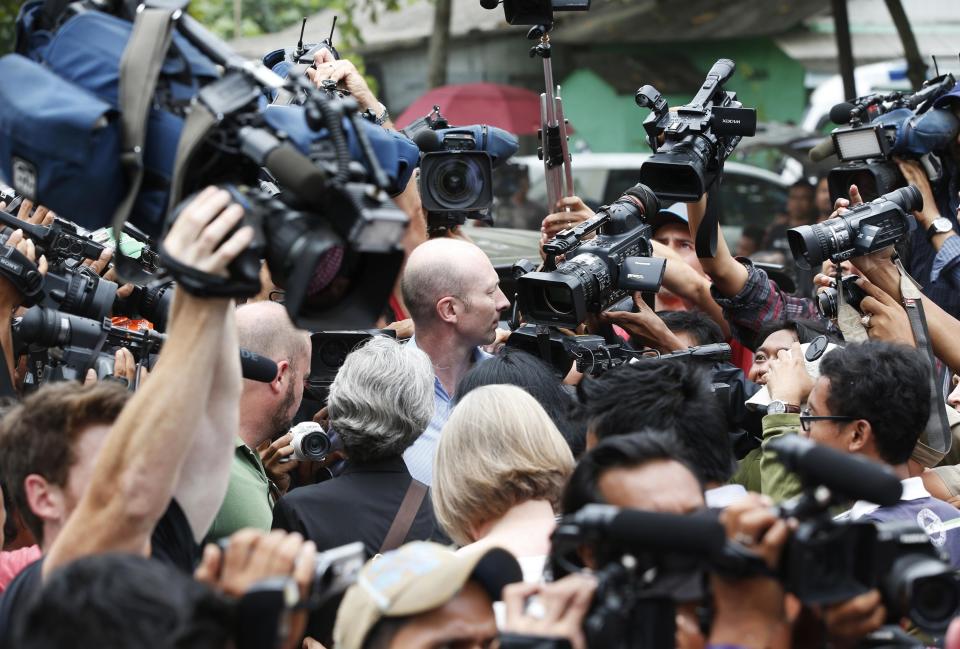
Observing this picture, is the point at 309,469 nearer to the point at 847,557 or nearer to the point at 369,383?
the point at 369,383

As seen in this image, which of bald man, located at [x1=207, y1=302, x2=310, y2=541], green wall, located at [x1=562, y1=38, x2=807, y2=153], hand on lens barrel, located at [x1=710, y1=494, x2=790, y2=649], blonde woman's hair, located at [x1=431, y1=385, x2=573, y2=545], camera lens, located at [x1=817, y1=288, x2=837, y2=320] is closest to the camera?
hand on lens barrel, located at [x1=710, y1=494, x2=790, y2=649]

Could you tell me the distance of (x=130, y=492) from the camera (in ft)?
8.94

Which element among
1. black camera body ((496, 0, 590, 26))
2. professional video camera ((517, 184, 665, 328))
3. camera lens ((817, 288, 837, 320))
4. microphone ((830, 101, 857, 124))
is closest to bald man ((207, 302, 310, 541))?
professional video camera ((517, 184, 665, 328))

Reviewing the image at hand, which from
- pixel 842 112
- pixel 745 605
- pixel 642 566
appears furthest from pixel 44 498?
pixel 842 112

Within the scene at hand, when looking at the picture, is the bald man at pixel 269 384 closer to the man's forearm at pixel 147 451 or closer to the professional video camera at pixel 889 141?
the man's forearm at pixel 147 451

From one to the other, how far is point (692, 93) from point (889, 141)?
1143cm

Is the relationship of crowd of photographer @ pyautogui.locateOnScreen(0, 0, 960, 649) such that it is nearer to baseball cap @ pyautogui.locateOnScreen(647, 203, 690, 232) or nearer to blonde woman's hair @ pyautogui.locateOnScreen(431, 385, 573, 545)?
blonde woman's hair @ pyautogui.locateOnScreen(431, 385, 573, 545)

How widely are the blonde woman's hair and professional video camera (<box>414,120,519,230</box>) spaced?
2325 millimetres

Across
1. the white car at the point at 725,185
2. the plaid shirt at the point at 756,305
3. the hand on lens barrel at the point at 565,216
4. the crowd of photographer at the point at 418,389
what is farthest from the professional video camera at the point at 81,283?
the white car at the point at 725,185

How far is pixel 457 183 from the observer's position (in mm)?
5992

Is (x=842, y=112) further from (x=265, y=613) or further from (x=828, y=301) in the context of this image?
(x=265, y=613)

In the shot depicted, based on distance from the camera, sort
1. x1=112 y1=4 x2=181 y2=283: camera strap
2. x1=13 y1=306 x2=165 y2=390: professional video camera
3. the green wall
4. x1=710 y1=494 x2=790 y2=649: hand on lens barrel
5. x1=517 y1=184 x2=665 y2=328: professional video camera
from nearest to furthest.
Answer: x1=710 y1=494 x2=790 y2=649: hand on lens barrel → x1=112 y1=4 x2=181 y2=283: camera strap → x1=13 y1=306 x2=165 y2=390: professional video camera → x1=517 y1=184 x2=665 y2=328: professional video camera → the green wall

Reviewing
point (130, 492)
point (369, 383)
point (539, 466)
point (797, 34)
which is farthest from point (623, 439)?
point (797, 34)

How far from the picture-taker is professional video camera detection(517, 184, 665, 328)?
193 inches
